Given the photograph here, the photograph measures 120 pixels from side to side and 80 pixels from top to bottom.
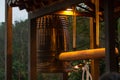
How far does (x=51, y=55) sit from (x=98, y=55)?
1.86m

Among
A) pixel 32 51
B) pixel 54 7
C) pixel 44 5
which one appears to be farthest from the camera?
pixel 32 51

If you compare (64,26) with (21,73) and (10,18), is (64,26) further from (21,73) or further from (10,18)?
(21,73)

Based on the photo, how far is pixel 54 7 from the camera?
5.61 metres

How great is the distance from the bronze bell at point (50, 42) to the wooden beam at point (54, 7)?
0.32 meters

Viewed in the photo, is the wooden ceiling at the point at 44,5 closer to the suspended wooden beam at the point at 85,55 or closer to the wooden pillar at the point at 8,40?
the suspended wooden beam at the point at 85,55

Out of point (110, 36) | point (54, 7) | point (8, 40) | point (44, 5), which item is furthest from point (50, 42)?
point (110, 36)

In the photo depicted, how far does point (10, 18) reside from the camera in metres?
7.69

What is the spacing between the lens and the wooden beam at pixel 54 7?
4.99 m

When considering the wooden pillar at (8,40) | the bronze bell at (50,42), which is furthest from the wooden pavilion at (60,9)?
the bronze bell at (50,42)

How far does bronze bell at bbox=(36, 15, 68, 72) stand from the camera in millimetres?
6715

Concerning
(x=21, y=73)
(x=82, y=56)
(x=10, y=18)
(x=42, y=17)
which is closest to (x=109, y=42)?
(x=82, y=56)

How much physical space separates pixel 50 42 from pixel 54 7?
131 centimetres

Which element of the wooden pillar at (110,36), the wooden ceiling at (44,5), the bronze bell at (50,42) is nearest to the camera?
the wooden pillar at (110,36)

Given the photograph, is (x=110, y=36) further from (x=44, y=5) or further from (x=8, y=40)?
(x=8, y=40)
